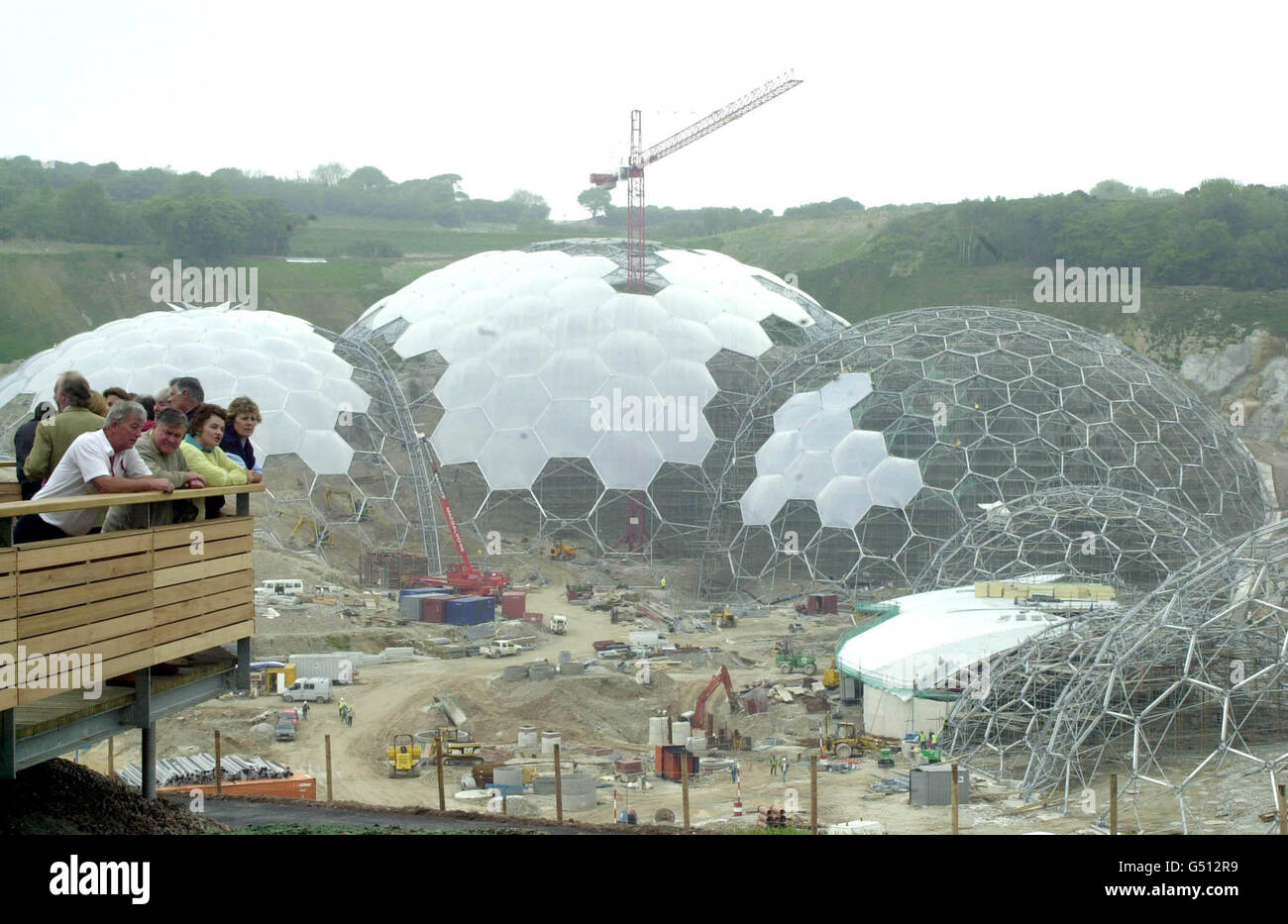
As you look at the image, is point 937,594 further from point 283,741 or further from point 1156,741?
point 283,741

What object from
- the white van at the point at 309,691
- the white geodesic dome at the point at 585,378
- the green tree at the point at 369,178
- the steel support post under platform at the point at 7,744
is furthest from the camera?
the green tree at the point at 369,178

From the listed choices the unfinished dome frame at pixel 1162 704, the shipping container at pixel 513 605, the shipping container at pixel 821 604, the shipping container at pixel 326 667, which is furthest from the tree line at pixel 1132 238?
the shipping container at pixel 326 667

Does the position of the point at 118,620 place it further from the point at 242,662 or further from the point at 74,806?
the point at 242,662

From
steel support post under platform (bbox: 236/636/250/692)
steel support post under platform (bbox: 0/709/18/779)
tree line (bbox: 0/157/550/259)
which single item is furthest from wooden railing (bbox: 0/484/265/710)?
tree line (bbox: 0/157/550/259)

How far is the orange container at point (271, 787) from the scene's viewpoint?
14.0 meters

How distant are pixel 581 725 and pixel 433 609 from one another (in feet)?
27.7

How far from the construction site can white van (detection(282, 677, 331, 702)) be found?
1.4 inches

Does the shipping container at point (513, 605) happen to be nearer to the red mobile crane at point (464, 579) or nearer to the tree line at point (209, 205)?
the red mobile crane at point (464, 579)

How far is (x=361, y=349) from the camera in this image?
3547cm

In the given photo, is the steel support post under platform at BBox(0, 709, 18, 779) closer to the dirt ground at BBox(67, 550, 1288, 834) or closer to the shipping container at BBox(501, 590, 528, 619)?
the dirt ground at BBox(67, 550, 1288, 834)

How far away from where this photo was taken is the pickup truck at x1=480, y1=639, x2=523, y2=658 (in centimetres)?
2395

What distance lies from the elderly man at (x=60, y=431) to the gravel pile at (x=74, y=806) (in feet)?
6.07
